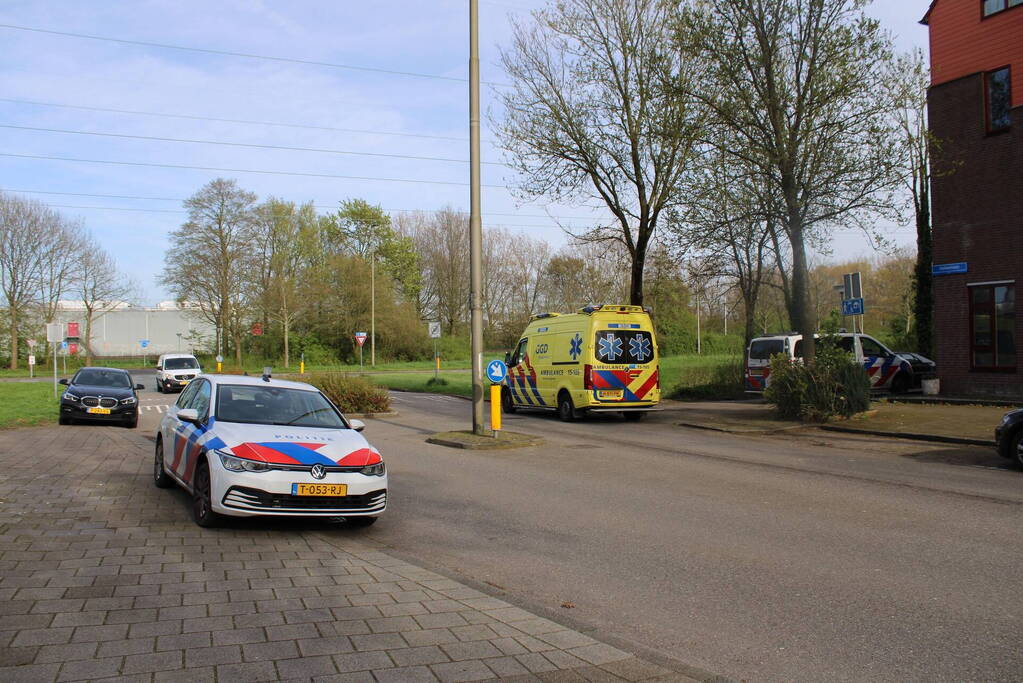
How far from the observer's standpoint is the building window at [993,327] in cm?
1903

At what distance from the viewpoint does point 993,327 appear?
19469mm

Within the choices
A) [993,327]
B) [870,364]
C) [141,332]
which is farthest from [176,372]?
[141,332]

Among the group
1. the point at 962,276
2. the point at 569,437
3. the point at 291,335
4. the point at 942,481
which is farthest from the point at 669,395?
the point at 291,335

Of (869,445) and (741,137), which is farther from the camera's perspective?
(741,137)

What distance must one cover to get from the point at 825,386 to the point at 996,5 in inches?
422

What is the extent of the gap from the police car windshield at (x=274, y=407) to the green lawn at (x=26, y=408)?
39.9 ft

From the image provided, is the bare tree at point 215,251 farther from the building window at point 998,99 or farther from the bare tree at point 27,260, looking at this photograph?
the building window at point 998,99

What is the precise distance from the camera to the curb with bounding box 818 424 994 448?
1354cm

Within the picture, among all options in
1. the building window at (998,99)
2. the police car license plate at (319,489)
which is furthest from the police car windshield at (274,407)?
the building window at (998,99)

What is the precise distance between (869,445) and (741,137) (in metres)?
8.31

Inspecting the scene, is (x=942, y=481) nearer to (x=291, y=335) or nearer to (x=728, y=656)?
(x=728, y=656)

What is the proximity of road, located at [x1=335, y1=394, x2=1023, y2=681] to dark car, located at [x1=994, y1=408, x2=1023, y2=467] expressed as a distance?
11.8 inches

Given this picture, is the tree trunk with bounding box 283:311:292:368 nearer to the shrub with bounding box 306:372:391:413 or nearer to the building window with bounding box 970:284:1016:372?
the shrub with bounding box 306:372:391:413

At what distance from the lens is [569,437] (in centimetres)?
1625
